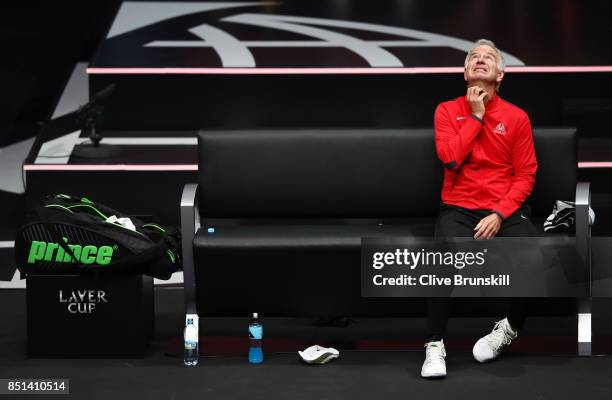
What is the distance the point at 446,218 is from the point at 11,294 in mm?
1925

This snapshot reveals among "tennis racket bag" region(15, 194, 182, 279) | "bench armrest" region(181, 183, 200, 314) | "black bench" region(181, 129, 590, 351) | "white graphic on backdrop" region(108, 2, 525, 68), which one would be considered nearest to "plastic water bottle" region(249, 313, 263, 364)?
"black bench" region(181, 129, 590, 351)

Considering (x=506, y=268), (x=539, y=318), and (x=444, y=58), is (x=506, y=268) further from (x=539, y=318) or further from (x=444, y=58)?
(x=444, y=58)

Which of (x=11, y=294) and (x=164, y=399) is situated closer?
(x=164, y=399)

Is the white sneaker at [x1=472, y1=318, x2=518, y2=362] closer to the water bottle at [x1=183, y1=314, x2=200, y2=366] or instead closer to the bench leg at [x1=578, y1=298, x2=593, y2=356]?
the bench leg at [x1=578, y1=298, x2=593, y2=356]

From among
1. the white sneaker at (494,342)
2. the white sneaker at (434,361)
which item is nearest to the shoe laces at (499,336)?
the white sneaker at (494,342)

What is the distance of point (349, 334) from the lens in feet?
15.3

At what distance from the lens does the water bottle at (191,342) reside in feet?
14.1

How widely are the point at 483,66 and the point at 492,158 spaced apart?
0.33m

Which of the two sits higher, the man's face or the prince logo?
the man's face

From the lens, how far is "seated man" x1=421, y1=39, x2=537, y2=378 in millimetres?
4344

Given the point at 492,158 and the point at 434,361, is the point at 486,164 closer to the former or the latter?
the point at 492,158

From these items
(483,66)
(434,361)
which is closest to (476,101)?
(483,66)

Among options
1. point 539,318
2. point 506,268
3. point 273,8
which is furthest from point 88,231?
point 273,8

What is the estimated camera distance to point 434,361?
13.6ft
